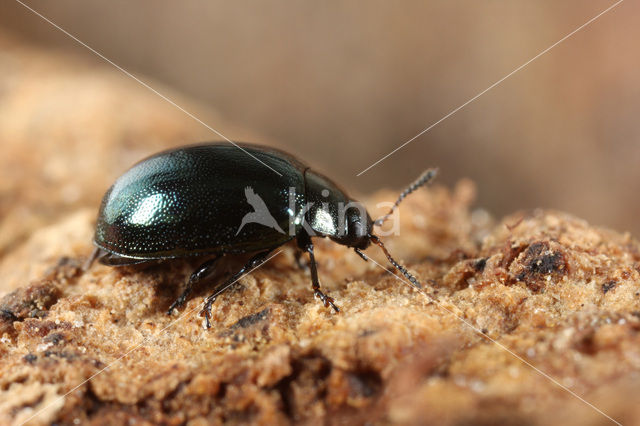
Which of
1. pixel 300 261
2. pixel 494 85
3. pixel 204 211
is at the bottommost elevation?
pixel 204 211

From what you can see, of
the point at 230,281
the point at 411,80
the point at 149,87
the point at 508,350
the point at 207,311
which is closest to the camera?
the point at 508,350

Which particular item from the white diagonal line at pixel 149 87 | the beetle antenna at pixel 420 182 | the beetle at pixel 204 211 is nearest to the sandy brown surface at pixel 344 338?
the beetle at pixel 204 211

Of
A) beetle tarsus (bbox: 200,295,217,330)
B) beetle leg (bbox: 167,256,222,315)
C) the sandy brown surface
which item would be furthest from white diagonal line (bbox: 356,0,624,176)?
beetle tarsus (bbox: 200,295,217,330)

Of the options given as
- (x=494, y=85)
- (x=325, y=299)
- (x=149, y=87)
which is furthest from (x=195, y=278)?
(x=494, y=85)

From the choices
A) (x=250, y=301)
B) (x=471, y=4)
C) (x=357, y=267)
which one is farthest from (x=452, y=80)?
(x=250, y=301)

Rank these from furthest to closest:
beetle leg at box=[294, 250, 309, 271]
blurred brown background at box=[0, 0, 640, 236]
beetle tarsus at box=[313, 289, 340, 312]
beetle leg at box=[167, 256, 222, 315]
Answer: blurred brown background at box=[0, 0, 640, 236]
beetle leg at box=[294, 250, 309, 271]
beetle leg at box=[167, 256, 222, 315]
beetle tarsus at box=[313, 289, 340, 312]

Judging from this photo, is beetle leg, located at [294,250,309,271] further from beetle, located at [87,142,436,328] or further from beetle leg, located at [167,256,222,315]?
beetle leg, located at [167,256,222,315]

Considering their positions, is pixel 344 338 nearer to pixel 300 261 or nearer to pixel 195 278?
pixel 195 278

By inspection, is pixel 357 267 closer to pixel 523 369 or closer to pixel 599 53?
pixel 523 369
